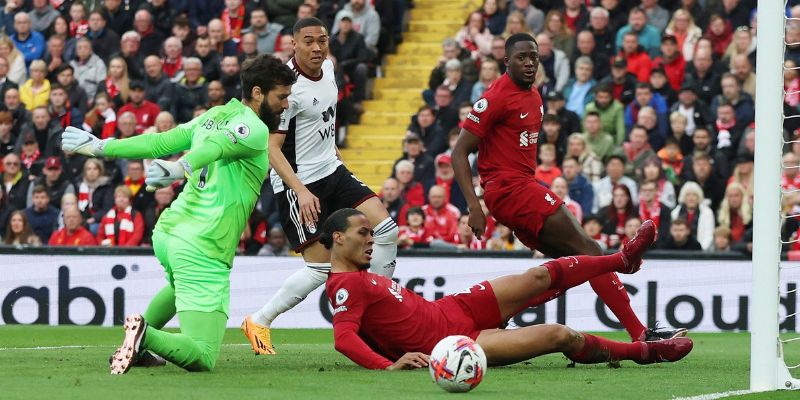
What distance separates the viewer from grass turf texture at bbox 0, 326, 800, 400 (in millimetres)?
7539

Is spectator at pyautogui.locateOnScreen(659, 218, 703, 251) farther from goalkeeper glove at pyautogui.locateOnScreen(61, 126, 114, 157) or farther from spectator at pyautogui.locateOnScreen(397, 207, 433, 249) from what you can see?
goalkeeper glove at pyautogui.locateOnScreen(61, 126, 114, 157)

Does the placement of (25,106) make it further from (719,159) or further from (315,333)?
(719,159)

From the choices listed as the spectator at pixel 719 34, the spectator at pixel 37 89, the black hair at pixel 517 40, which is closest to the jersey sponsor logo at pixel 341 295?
the black hair at pixel 517 40

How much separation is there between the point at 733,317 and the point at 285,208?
250 inches

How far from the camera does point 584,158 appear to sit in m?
17.5

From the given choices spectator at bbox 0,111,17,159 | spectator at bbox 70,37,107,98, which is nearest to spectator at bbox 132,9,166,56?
spectator at bbox 70,37,107,98

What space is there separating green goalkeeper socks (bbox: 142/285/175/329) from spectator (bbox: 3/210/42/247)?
9274 mm

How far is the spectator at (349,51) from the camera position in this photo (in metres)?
20.3

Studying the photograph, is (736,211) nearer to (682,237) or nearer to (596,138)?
(682,237)

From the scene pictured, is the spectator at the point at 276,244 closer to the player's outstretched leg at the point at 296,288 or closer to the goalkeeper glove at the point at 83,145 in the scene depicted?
the player's outstretched leg at the point at 296,288

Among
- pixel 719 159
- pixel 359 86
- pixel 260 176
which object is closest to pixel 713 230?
pixel 719 159

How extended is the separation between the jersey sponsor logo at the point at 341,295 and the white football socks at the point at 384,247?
2.20m

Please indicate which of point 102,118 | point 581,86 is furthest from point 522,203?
point 102,118

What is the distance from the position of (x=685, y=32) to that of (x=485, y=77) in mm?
2565
